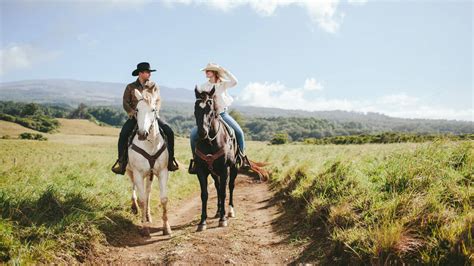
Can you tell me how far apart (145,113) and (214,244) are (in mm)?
3149

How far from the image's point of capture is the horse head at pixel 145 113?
24.6 feet

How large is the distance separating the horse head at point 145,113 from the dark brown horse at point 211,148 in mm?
1001

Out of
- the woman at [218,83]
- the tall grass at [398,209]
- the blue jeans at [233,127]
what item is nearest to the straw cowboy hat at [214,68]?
the woman at [218,83]

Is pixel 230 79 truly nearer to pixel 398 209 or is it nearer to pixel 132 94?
pixel 132 94

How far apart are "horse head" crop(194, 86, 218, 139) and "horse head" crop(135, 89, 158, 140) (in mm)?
1023

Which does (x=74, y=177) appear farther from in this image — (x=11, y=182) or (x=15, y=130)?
(x=15, y=130)

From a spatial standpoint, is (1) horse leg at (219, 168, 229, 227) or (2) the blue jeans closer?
(1) horse leg at (219, 168, 229, 227)

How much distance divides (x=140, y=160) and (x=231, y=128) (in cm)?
273

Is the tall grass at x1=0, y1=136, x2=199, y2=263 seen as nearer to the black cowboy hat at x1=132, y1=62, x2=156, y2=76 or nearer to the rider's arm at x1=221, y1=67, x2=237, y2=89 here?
the black cowboy hat at x1=132, y1=62, x2=156, y2=76

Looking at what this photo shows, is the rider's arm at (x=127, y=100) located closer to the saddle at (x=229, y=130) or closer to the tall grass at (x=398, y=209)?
the saddle at (x=229, y=130)

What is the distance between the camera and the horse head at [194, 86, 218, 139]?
767cm

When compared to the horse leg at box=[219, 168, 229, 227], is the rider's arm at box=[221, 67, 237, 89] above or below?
above

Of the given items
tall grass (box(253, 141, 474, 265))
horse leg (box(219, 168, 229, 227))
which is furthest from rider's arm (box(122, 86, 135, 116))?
tall grass (box(253, 141, 474, 265))

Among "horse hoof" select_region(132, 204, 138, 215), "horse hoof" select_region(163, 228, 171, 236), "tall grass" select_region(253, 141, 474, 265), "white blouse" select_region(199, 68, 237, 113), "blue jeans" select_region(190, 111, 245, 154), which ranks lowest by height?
"horse hoof" select_region(163, 228, 171, 236)
